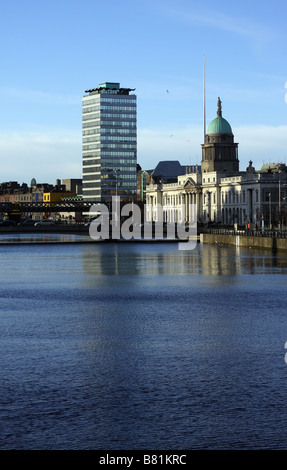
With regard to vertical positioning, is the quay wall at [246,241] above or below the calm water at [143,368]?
above

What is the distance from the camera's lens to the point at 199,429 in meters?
21.6

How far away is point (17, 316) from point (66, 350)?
34.2ft

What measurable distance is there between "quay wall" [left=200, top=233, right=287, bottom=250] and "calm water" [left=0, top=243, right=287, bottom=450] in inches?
1577

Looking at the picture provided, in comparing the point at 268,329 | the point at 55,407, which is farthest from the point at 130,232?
the point at 55,407

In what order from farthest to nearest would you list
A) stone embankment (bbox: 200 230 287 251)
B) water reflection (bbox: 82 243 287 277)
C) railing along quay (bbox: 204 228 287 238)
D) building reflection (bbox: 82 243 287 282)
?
railing along quay (bbox: 204 228 287 238), stone embankment (bbox: 200 230 287 251), water reflection (bbox: 82 243 287 277), building reflection (bbox: 82 243 287 282)

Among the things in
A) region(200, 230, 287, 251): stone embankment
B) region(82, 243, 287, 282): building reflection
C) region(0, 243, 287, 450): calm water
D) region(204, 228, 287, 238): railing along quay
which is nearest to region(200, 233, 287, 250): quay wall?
region(200, 230, 287, 251): stone embankment

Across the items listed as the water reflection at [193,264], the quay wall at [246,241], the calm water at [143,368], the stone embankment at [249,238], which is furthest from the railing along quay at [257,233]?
the calm water at [143,368]

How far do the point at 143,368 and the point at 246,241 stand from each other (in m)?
82.9

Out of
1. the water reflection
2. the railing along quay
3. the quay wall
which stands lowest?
the water reflection

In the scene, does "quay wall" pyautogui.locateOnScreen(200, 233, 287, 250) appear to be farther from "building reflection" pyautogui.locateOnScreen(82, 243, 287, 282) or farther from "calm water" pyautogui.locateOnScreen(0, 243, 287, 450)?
"calm water" pyautogui.locateOnScreen(0, 243, 287, 450)

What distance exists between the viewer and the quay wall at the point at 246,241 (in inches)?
3777

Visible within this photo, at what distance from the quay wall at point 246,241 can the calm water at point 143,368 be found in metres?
40.1

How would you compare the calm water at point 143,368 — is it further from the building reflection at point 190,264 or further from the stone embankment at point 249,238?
the stone embankment at point 249,238

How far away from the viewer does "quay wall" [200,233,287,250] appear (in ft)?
315
